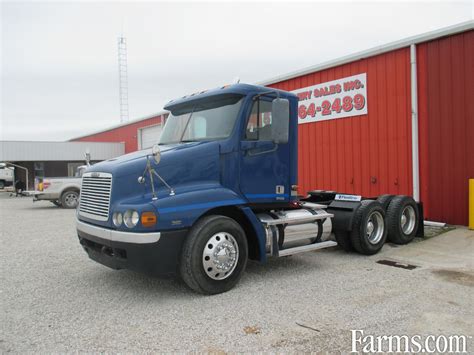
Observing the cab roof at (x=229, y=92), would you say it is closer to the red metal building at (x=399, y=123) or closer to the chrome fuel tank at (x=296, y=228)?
the chrome fuel tank at (x=296, y=228)

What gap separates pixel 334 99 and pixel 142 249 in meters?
8.90

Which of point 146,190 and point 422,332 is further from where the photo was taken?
point 146,190

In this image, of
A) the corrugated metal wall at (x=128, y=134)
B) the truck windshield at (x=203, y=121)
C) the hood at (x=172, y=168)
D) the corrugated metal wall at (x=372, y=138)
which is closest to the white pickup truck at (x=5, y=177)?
the corrugated metal wall at (x=128, y=134)

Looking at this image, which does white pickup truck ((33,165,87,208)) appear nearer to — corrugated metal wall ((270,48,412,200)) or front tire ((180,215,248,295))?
corrugated metal wall ((270,48,412,200))

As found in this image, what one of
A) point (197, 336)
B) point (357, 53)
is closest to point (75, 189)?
point (357, 53)

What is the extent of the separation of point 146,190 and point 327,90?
8607mm

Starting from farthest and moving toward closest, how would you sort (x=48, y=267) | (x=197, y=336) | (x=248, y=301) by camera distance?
(x=48, y=267) < (x=248, y=301) < (x=197, y=336)

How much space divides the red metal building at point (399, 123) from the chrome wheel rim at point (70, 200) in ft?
33.3

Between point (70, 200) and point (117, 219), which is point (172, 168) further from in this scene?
point (70, 200)

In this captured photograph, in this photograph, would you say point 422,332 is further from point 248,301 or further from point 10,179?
point 10,179

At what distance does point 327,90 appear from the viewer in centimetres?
1199

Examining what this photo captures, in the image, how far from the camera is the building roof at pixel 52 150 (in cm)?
2950

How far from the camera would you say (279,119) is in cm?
529

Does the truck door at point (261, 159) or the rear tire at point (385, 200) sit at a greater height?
the truck door at point (261, 159)
